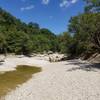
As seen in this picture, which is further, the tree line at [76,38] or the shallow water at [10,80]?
the tree line at [76,38]

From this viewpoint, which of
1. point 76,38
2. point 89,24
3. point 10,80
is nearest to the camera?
point 10,80

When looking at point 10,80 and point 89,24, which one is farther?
point 89,24

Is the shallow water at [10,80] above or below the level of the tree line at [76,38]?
below

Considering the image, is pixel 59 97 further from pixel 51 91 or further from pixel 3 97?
pixel 3 97

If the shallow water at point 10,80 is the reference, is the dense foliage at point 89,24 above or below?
above

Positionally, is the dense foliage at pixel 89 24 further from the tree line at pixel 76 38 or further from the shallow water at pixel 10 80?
the shallow water at pixel 10 80

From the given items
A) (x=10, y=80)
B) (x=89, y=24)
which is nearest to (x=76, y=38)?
(x=89, y=24)

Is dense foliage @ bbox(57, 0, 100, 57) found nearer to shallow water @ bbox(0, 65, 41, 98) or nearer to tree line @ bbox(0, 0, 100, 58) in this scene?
tree line @ bbox(0, 0, 100, 58)

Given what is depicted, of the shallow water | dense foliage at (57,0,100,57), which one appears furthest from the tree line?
the shallow water

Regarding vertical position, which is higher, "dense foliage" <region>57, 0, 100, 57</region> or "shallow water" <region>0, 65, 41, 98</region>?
"dense foliage" <region>57, 0, 100, 57</region>

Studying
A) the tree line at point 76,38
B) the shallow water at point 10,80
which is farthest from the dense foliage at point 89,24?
the shallow water at point 10,80

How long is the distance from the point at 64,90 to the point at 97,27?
2290 cm

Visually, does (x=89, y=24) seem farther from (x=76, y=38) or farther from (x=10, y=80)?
(x=10, y=80)

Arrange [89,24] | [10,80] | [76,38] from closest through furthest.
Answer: [10,80] < [89,24] < [76,38]
